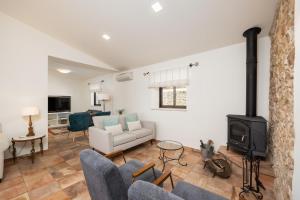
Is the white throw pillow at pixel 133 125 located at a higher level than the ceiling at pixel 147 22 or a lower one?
lower

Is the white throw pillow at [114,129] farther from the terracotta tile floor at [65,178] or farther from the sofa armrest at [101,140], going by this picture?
the terracotta tile floor at [65,178]

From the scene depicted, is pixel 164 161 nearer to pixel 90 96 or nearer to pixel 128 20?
pixel 128 20

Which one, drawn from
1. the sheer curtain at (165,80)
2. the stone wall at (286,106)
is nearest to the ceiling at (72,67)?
the sheer curtain at (165,80)

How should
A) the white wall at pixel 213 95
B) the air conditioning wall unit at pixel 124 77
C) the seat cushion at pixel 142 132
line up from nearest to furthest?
the white wall at pixel 213 95
the seat cushion at pixel 142 132
the air conditioning wall unit at pixel 124 77

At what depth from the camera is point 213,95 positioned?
318 cm

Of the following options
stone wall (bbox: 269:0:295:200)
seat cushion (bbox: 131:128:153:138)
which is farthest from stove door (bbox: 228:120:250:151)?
seat cushion (bbox: 131:128:153:138)

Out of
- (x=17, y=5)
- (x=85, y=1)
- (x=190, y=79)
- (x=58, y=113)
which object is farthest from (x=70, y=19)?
(x=58, y=113)

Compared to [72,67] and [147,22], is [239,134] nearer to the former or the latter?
[147,22]

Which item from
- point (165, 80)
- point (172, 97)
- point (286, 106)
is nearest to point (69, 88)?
point (165, 80)

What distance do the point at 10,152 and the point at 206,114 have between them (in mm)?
4514

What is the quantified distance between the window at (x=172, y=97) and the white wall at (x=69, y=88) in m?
4.60

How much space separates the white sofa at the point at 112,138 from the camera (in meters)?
2.92

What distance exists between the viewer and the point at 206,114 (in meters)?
3.28

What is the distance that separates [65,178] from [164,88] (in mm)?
3253
